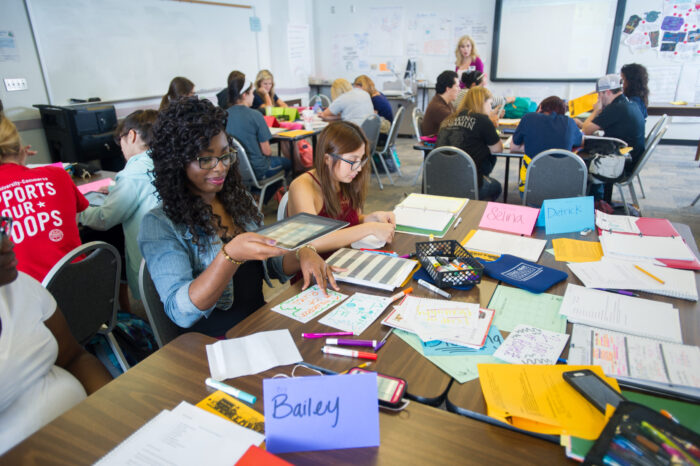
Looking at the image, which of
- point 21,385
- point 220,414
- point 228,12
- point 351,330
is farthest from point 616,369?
point 228,12

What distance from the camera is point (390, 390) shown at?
3.05 feet

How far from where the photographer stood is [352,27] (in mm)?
7812

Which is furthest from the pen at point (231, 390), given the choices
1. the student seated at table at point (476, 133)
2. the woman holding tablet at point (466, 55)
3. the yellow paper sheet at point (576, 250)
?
the woman holding tablet at point (466, 55)

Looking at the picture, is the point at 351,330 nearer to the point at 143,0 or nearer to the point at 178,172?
the point at 178,172

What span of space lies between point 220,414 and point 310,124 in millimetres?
4148

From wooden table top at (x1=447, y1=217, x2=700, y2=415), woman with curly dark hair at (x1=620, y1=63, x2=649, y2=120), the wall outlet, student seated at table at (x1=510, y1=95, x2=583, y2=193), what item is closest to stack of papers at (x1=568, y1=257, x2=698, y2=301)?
wooden table top at (x1=447, y1=217, x2=700, y2=415)

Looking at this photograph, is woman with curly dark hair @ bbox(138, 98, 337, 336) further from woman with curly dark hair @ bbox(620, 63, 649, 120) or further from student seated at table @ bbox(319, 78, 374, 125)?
woman with curly dark hair @ bbox(620, 63, 649, 120)

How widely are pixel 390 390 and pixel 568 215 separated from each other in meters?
1.28

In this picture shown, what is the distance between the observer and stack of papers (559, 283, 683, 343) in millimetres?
1125

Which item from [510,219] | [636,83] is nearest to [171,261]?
[510,219]

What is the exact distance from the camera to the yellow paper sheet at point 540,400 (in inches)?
32.4

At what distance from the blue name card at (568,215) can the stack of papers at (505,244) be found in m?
0.15

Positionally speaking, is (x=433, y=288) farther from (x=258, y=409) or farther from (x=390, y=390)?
(x=258, y=409)

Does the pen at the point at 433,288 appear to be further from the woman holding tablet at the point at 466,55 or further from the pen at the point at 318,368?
the woman holding tablet at the point at 466,55
